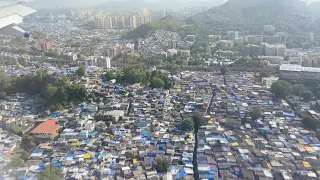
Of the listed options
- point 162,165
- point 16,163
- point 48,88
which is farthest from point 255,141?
point 48,88

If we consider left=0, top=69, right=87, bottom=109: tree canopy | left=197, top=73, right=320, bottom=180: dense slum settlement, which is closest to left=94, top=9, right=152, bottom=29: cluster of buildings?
left=0, top=69, right=87, bottom=109: tree canopy

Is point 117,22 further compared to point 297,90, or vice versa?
point 117,22

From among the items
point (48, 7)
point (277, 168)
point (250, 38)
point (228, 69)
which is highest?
point (48, 7)

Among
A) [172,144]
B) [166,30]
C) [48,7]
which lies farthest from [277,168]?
[48,7]

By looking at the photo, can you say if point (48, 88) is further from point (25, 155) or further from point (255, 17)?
point (255, 17)

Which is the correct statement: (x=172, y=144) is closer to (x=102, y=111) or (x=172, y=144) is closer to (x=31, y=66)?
(x=102, y=111)
